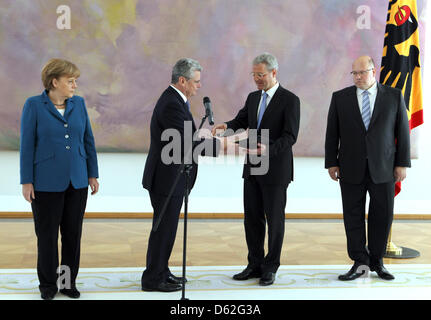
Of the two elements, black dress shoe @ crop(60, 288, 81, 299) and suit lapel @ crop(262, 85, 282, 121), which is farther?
suit lapel @ crop(262, 85, 282, 121)

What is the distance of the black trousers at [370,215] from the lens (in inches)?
158

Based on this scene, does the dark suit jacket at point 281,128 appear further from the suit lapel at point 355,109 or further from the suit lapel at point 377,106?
the suit lapel at point 377,106

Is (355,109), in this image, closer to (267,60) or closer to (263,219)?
(267,60)

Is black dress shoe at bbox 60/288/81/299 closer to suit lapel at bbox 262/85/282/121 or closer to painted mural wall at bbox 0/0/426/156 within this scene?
suit lapel at bbox 262/85/282/121

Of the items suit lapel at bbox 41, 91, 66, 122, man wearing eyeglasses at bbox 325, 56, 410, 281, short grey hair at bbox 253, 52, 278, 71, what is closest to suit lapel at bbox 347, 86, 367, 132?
man wearing eyeglasses at bbox 325, 56, 410, 281

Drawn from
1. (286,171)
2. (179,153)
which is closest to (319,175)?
(286,171)

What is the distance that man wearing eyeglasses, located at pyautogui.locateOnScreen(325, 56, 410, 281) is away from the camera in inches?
156

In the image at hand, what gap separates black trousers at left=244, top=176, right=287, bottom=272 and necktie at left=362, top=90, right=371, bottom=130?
74cm

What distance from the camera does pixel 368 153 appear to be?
155 inches

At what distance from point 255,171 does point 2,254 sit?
2.31 metres

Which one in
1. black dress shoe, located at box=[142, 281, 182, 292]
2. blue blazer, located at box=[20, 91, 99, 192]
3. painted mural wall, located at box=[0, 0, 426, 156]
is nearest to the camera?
blue blazer, located at box=[20, 91, 99, 192]

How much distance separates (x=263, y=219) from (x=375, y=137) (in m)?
0.97

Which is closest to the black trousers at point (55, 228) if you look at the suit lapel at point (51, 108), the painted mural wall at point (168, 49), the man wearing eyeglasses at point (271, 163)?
the suit lapel at point (51, 108)

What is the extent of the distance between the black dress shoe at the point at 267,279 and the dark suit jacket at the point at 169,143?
0.84 m
